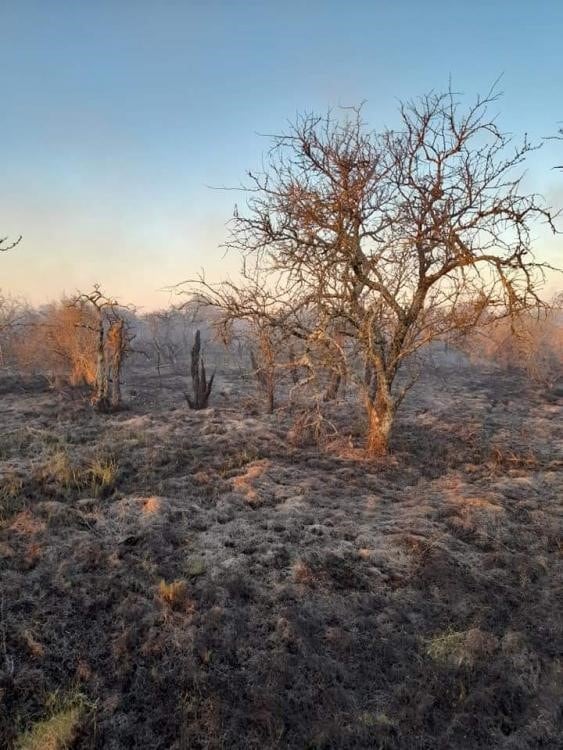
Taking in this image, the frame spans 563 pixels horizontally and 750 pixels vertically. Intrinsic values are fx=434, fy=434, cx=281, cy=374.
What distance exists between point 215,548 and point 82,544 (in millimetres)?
1697

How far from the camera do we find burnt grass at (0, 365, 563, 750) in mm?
3412

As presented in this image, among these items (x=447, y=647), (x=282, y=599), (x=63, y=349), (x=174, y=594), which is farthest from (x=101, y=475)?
(x=63, y=349)

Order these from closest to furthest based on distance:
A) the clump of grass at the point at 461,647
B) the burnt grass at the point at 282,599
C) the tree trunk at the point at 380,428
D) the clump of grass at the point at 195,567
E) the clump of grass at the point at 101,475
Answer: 1. the burnt grass at the point at 282,599
2. the clump of grass at the point at 461,647
3. the clump of grass at the point at 195,567
4. the clump of grass at the point at 101,475
5. the tree trunk at the point at 380,428

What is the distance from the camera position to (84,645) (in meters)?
4.04

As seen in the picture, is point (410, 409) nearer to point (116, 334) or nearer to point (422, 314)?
point (422, 314)

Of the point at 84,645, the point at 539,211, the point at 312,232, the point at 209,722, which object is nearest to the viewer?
the point at 209,722

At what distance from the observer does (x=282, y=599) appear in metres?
4.75

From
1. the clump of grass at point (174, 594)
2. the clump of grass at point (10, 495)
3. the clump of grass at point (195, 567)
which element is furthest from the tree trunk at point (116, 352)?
the clump of grass at point (174, 594)

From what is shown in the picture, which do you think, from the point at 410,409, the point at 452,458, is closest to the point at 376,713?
the point at 452,458

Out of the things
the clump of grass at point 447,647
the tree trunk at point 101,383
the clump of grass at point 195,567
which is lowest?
the clump of grass at point 447,647

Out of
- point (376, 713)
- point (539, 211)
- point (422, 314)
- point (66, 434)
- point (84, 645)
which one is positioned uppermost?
point (539, 211)

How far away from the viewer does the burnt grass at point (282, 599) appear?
341cm

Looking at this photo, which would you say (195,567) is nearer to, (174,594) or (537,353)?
(174,594)

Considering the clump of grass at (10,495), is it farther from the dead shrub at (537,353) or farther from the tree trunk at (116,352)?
the dead shrub at (537,353)
